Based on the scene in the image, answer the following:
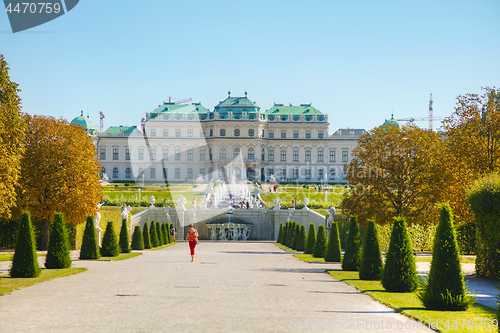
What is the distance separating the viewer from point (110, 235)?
17844mm

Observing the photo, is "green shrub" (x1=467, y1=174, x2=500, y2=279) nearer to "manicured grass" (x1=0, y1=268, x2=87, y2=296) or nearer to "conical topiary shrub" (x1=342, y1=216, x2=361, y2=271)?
"conical topiary shrub" (x1=342, y1=216, x2=361, y2=271)

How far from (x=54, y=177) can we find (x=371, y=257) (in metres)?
14.0

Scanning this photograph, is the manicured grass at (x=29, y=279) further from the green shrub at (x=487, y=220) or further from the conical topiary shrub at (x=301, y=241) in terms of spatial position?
the conical topiary shrub at (x=301, y=241)

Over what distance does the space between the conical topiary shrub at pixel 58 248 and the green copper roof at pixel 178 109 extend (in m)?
75.8

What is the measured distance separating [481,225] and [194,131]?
7661cm

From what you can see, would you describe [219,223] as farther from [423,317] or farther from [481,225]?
[423,317]

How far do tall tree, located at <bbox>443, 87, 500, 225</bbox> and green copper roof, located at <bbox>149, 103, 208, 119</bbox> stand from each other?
247ft

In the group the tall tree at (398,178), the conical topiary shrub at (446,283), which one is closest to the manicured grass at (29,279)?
the conical topiary shrub at (446,283)

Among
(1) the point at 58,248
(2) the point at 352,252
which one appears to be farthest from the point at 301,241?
(1) the point at 58,248

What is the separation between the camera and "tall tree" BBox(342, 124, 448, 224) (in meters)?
16.9

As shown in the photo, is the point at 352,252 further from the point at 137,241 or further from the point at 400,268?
the point at 137,241

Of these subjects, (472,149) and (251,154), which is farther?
(251,154)

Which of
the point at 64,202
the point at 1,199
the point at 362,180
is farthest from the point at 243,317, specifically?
the point at 64,202

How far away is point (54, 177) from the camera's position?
68.6ft
